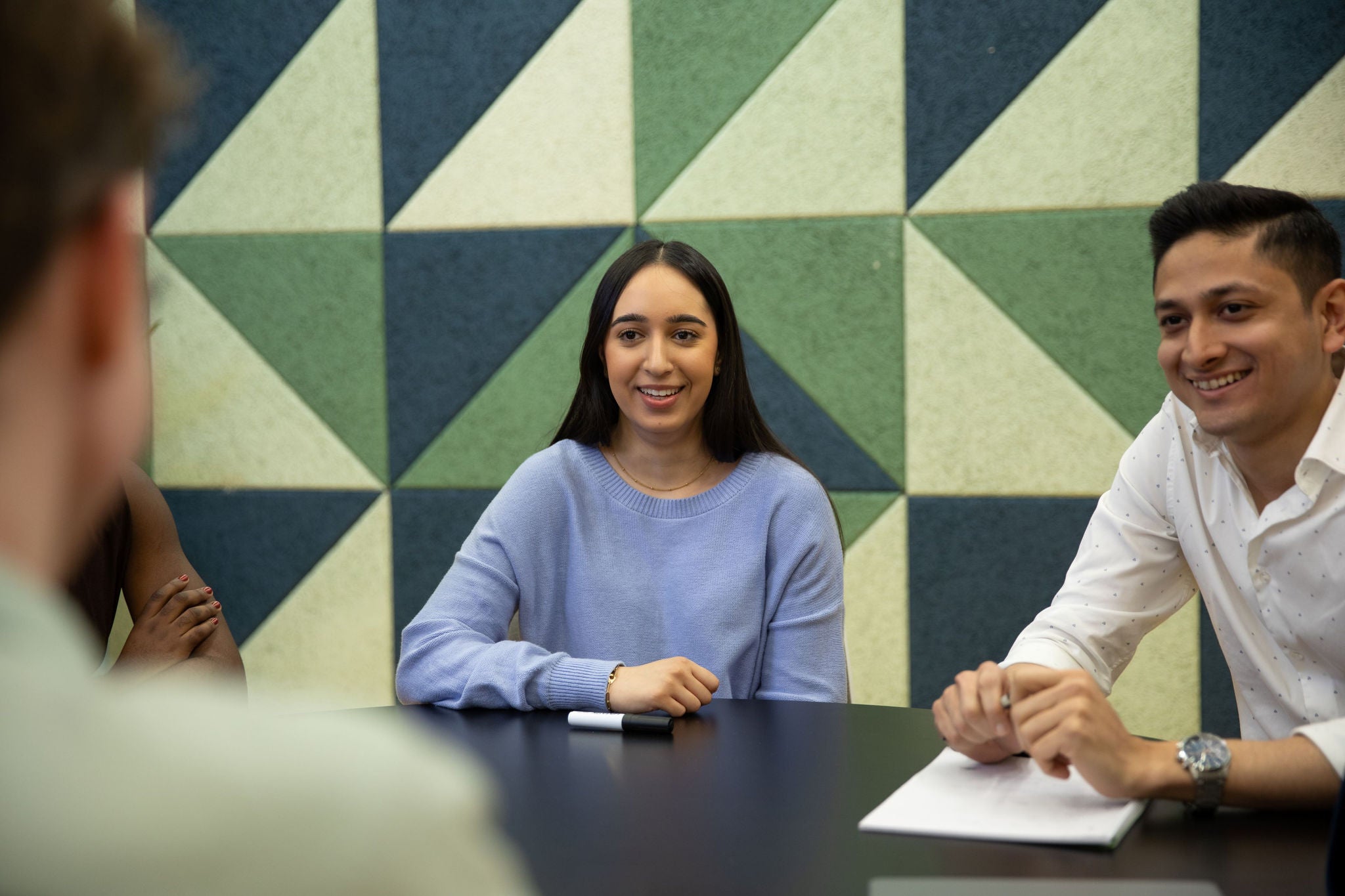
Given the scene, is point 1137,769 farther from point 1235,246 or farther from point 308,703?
point 308,703

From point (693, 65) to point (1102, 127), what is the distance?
3.20 feet

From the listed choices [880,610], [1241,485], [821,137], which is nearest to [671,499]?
[1241,485]

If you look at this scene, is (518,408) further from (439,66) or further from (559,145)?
(439,66)

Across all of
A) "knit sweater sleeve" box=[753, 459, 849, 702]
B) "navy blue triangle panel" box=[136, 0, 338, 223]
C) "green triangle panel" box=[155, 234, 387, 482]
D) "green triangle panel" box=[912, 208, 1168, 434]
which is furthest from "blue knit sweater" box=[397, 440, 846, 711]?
"navy blue triangle panel" box=[136, 0, 338, 223]

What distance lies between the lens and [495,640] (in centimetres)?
178

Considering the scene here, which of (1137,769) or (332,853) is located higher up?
(332,853)

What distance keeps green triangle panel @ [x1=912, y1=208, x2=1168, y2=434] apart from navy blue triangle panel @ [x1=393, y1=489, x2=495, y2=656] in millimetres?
1349

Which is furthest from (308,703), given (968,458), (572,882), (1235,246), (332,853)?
(968,458)

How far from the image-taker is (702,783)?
46.5 inches

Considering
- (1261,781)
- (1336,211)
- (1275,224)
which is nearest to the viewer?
(1261,781)

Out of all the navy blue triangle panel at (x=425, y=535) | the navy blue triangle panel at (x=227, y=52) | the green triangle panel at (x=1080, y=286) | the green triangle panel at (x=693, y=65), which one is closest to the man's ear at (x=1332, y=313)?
the green triangle panel at (x=1080, y=286)

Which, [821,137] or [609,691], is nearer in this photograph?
[609,691]

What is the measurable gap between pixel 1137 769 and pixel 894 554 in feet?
5.74

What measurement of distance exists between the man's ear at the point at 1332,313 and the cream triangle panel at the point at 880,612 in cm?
139
